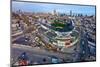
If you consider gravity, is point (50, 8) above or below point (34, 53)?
above

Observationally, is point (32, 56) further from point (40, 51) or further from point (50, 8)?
point (50, 8)

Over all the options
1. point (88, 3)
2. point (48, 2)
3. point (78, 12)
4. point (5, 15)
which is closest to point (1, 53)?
point (5, 15)

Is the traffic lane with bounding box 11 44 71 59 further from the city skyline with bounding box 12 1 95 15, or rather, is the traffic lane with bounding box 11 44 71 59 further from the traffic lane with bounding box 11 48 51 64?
the city skyline with bounding box 12 1 95 15

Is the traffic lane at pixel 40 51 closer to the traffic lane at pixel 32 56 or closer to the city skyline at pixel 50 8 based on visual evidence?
the traffic lane at pixel 32 56

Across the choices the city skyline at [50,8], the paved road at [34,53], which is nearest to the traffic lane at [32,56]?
the paved road at [34,53]

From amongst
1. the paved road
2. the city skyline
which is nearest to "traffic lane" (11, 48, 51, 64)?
the paved road

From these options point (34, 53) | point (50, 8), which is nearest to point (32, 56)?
point (34, 53)

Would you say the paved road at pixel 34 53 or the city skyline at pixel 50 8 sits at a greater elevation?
the city skyline at pixel 50 8

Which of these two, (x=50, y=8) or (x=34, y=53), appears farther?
(x=50, y=8)
